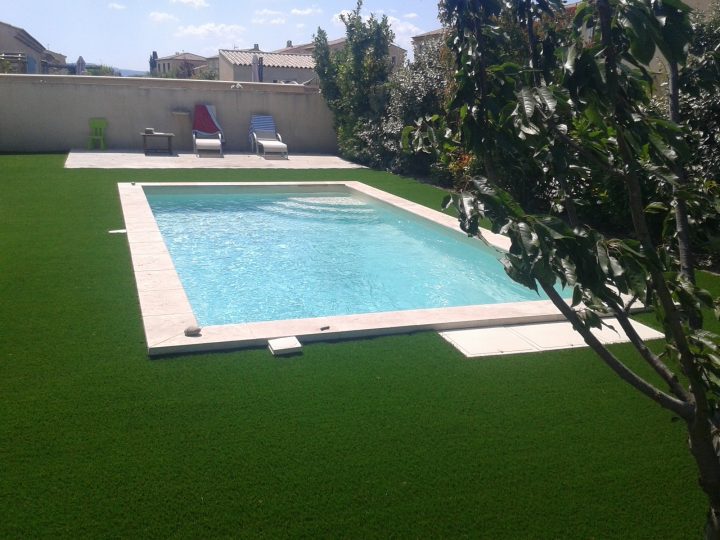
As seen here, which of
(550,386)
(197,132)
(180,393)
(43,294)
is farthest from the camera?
(197,132)

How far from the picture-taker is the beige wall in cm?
1784

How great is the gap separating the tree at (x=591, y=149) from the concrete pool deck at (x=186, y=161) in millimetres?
14642

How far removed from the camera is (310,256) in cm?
1066

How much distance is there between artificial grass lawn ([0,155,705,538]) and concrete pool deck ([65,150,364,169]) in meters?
10.4

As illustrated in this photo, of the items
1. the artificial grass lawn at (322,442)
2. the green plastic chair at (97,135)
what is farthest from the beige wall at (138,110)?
the artificial grass lawn at (322,442)

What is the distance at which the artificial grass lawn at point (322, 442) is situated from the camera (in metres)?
3.43

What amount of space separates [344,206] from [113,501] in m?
10.8

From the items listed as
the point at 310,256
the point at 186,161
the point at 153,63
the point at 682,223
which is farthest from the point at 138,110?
the point at 153,63

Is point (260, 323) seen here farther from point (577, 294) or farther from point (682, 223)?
point (577, 294)

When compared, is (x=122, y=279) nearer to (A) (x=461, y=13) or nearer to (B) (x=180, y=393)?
(B) (x=180, y=393)

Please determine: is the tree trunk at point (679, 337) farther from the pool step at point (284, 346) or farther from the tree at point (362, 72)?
the tree at point (362, 72)

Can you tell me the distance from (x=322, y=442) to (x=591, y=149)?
105 inches

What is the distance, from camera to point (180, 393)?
185 inches

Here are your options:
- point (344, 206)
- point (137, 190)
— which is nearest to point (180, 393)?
point (137, 190)
